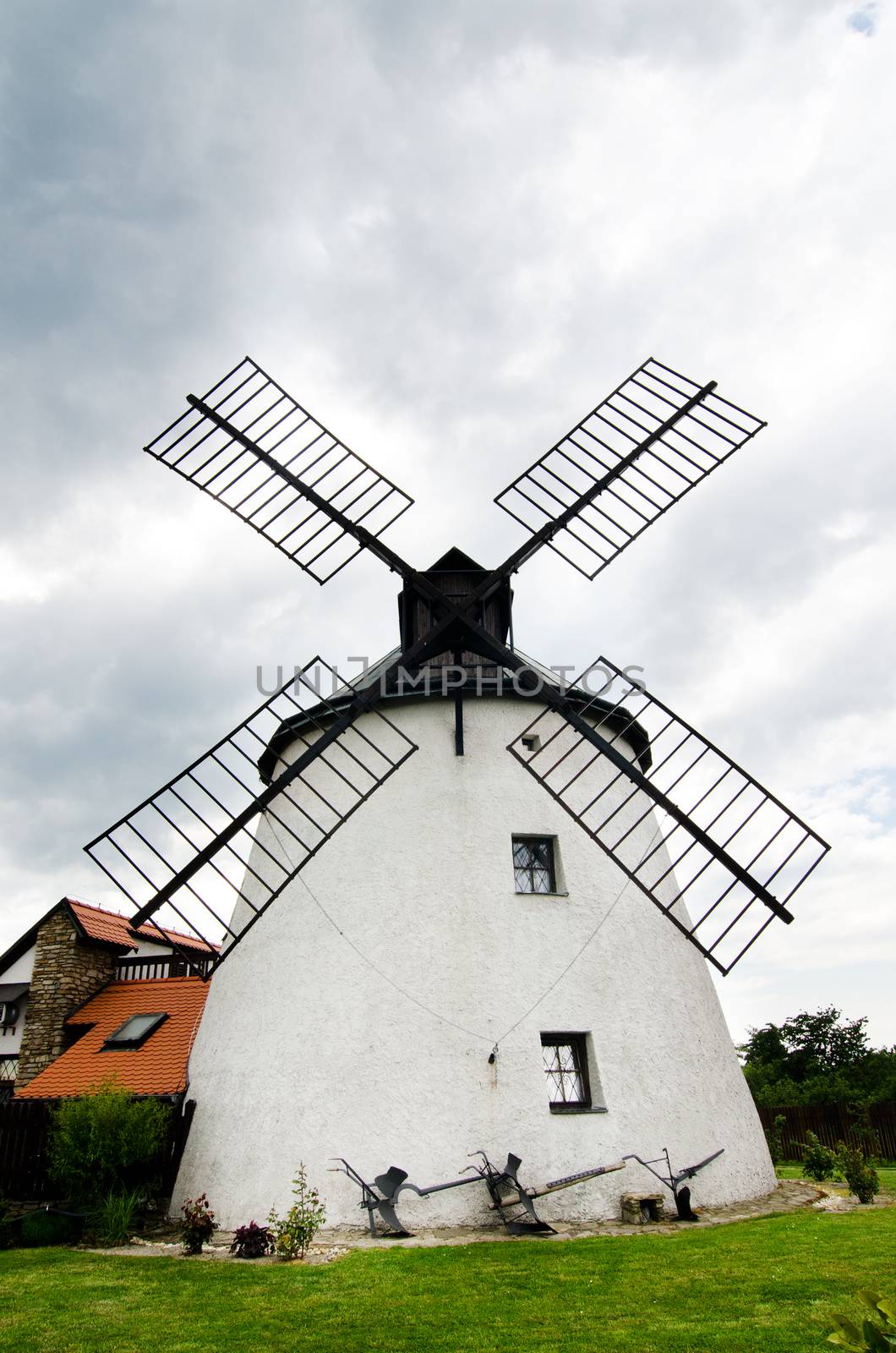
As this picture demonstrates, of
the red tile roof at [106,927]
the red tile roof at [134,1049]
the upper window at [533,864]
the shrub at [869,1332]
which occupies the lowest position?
the shrub at [869,1332]

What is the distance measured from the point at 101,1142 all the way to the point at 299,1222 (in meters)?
2.64

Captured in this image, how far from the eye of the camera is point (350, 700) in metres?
10.9

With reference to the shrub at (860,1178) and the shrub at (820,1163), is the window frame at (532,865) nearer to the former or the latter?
the shrub at (860,1178)

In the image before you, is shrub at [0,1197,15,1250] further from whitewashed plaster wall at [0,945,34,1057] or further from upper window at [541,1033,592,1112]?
whitewashed plaster wall at [0,945,34,1057]

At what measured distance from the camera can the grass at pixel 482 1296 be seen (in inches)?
201

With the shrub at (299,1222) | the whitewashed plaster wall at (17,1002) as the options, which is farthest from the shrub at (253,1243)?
the whitewashed plaster wall at (17,1002)

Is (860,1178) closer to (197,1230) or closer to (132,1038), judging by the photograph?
(197,1230)

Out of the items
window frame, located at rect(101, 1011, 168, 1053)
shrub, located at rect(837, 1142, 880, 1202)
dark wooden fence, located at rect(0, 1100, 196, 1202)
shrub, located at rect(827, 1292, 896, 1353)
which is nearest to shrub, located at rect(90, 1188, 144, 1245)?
dark wooden fence, located at rect(0, 1100, 196, 1202)

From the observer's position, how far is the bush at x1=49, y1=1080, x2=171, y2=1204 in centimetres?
888

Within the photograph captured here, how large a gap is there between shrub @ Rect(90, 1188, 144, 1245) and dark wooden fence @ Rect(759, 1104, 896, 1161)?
39.4 ft

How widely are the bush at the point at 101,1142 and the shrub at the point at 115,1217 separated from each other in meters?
0.11

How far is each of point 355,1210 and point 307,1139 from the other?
80 centimetres

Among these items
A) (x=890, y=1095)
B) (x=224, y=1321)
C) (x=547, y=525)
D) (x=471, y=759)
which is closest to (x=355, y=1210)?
(x=224, y=1321)

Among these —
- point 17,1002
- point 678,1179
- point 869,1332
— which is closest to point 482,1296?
point 678,1179
